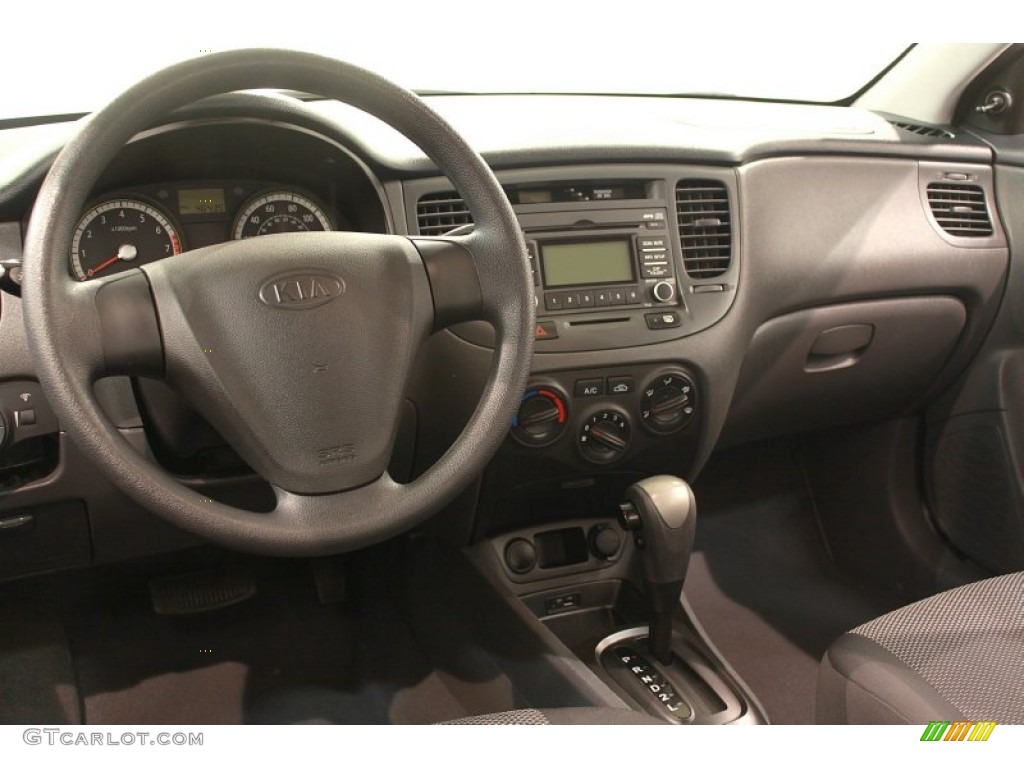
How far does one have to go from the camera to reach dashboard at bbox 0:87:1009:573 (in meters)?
1.10

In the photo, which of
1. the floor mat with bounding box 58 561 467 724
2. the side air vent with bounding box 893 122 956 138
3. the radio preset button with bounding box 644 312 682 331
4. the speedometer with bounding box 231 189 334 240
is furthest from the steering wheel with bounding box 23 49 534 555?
the side air vent with bounding box 893 122 956 138

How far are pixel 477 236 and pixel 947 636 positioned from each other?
682 millimetres

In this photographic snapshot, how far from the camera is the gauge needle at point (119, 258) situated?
1.09m

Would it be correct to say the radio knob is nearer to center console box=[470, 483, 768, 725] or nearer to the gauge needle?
center console box=[470, 483, 768, 725]

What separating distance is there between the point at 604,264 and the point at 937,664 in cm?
67

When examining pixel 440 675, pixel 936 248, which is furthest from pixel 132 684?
pixel 936 248

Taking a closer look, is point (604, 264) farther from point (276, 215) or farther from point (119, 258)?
point (119, 258)

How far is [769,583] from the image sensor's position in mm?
1869

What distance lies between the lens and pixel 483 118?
4.50 feet

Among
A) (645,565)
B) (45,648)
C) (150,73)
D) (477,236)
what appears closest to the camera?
(150,73)

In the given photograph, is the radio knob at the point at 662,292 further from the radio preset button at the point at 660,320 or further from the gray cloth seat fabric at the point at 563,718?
the gray cloth seat fabric at the point at 563,718

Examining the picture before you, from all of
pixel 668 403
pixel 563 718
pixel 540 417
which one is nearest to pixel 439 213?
pixel 540 417

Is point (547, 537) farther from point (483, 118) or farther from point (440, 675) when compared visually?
point (483, 118)
